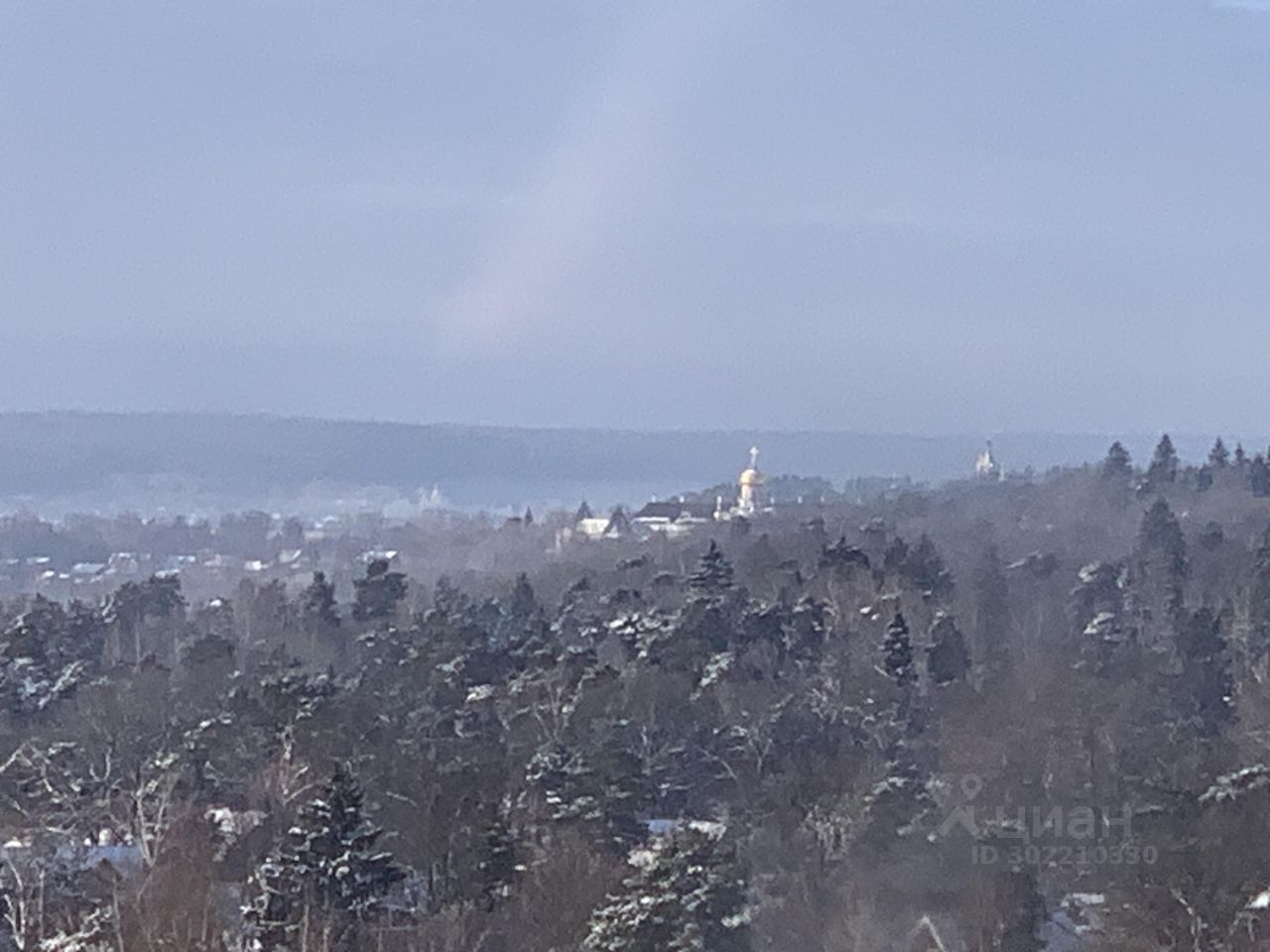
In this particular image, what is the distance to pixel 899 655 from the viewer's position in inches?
1435

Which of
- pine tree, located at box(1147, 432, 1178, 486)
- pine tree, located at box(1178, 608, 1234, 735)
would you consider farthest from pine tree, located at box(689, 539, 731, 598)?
pine tree, located at box(1147, 432, 1178, 486)

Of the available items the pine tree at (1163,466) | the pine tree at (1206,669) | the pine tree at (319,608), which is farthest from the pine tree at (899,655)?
the pine tree at (1163,466)

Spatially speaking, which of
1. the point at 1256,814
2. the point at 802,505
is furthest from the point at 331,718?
the point at 802,505

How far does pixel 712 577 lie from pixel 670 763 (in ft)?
35.1

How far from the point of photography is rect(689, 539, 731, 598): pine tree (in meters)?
40.9

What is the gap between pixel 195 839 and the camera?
2262cm

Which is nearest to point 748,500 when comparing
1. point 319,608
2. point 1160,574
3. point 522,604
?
point 1160,574

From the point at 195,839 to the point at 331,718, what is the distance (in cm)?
726

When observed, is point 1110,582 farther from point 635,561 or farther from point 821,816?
point 821,816

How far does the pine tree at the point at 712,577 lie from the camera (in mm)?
40938

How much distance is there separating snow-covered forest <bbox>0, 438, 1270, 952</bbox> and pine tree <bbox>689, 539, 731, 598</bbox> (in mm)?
103

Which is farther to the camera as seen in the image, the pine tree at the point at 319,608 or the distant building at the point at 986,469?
the distant building at the point at 986,469

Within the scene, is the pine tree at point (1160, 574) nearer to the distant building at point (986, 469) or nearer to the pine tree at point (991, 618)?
the pine tree at point (991, 618)

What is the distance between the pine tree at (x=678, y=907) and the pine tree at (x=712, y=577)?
776 inches
